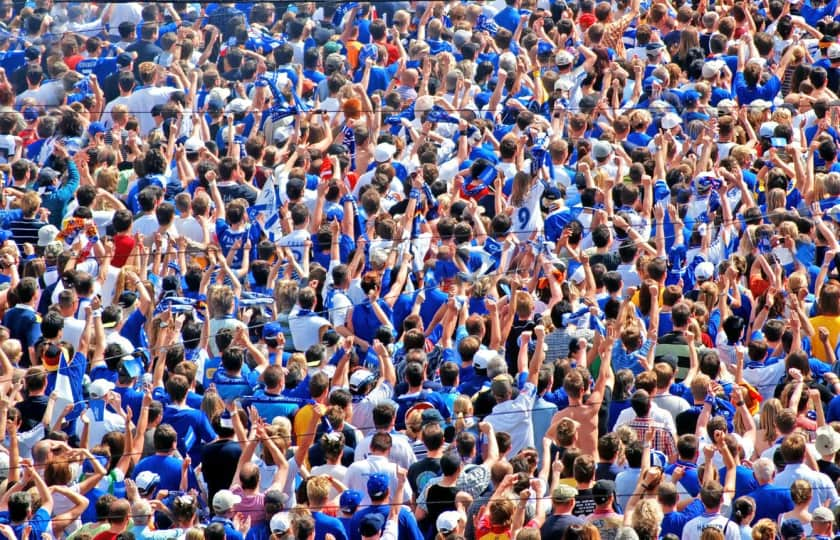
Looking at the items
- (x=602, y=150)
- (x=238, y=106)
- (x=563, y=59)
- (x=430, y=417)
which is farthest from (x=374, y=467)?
(x=563, y=59)

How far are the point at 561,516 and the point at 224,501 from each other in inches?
68.2

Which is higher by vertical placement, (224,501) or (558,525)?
(558,525)

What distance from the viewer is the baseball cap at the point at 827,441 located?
9.78 metres

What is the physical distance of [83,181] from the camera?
14.6m

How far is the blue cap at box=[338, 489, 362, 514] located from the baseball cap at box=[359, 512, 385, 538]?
0.20 metres

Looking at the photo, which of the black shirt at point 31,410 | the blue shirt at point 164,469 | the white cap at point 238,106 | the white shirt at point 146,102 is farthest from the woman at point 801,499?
the white shirt at point 146,102

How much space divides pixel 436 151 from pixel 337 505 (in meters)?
5.21

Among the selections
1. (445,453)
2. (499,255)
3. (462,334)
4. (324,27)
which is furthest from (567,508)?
(324,27)

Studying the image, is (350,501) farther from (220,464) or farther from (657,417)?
(657,417)

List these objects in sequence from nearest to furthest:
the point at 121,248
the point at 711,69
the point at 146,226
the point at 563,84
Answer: the point at 121,248 → the point at 146,226 → the point at 711,69 → the point at 563,84

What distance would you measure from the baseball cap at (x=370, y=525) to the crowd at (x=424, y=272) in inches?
1.6

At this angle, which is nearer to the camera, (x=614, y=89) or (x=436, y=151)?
(x=436, y=151)

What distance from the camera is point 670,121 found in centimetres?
1476

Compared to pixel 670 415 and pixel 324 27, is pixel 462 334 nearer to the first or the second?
pixel 670 415
